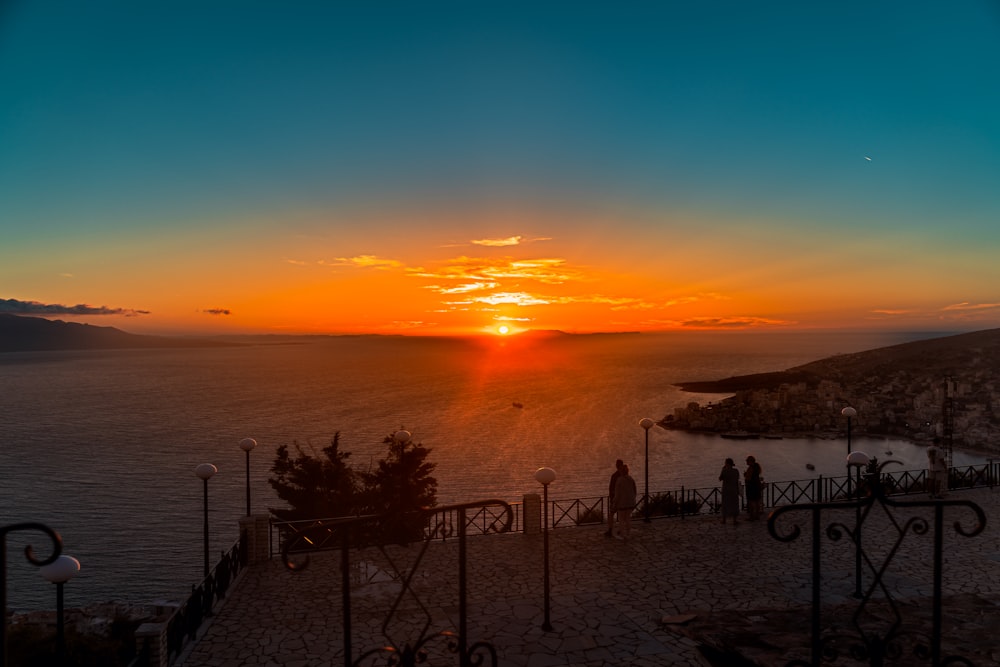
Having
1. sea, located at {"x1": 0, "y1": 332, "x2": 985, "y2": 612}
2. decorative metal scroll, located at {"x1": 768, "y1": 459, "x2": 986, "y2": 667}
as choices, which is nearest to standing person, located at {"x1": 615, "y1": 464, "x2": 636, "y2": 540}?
decorative metal scroll, located at {"x1": 768, "y1": 459, "x2": 986, "y2": 667}

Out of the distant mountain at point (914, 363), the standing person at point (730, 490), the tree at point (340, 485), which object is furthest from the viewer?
the distant mountain at point (914, 363)

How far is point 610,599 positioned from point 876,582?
5.68 metres

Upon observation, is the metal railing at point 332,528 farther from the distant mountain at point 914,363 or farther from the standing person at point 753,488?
the distant mountain at point 914,363

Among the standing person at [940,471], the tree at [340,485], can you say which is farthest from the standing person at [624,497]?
the tree at [340,485]

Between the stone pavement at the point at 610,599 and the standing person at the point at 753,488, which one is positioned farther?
the standing person at the point at 753,488

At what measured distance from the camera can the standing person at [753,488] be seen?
46.1ft

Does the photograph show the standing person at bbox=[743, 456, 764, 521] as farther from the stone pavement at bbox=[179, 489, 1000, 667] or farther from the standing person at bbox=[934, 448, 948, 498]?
the standing person at bbox=[934, 448, 948, 498]

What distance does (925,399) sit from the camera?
69188 mm

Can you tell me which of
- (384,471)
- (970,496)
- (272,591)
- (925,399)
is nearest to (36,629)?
(272,591)

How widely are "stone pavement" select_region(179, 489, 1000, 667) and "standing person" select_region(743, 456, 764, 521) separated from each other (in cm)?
113

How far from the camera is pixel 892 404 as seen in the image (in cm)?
7338

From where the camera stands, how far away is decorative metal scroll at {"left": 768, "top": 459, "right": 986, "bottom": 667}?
4.38 meters

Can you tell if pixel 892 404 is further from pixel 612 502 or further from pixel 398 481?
pixel 612 502

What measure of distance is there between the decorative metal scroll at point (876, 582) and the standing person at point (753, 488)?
65 centimetres
